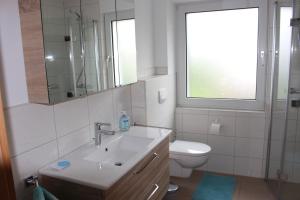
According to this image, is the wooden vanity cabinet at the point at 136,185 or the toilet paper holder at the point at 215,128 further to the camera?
the toilet paper holder at the point at 215,128

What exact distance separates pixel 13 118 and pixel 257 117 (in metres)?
2.42

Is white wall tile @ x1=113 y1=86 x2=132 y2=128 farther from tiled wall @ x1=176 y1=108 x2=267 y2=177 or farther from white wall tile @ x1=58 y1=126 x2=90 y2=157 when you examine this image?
tiled wall @ x1=176 y1=108 x2=267 y2=177

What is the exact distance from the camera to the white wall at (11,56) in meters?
1.31

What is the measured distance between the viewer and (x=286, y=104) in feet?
7.93

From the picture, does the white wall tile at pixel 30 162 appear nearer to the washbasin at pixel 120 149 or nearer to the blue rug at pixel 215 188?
the washbasin at pixel 120 149

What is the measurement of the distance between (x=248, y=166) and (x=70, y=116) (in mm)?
2181

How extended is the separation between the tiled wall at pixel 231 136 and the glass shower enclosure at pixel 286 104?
0.21 meters

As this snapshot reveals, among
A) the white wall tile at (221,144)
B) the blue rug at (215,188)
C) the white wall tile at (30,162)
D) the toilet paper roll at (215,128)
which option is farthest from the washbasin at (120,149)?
the white wall tile at (221,144)

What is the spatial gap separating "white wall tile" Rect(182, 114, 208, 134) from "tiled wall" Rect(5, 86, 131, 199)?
131 centimetres

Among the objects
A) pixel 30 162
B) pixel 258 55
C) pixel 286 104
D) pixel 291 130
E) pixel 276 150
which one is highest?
pixel 258 55

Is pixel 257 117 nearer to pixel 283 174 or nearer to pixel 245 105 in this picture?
pixel 245 105

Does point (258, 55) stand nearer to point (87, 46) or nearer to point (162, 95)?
point (162, 95)

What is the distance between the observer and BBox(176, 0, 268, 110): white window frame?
281 centimetres

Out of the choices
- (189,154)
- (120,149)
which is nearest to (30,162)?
(120,149)
